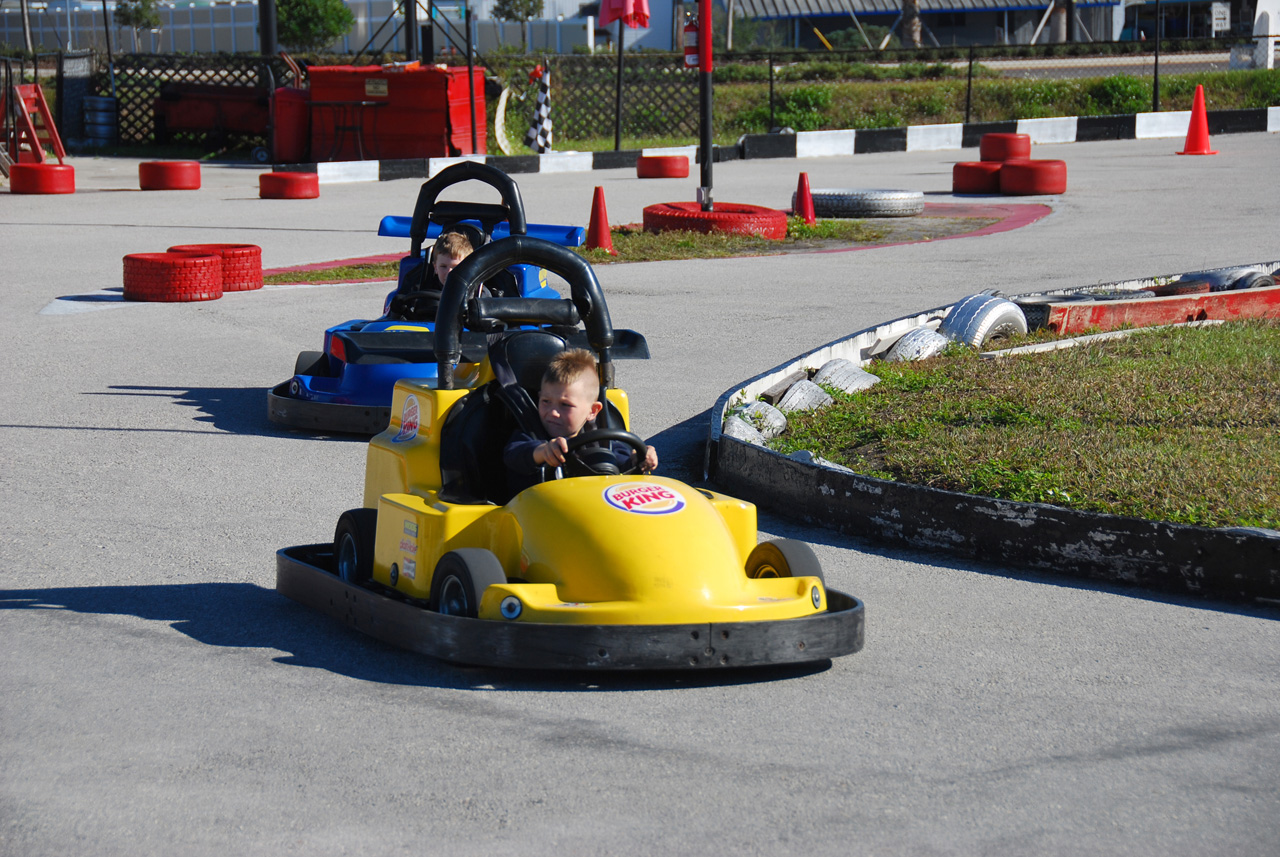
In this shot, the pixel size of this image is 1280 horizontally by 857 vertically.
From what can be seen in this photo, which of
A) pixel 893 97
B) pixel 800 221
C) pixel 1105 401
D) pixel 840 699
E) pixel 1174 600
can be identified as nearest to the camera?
pixel 840 699

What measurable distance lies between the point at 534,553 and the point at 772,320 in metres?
6.28

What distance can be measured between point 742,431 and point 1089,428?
1.38m

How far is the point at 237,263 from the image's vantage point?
10.8 meters

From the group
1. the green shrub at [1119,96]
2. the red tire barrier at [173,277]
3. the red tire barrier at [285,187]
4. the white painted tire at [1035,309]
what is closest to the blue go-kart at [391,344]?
the white painted tire at [1035,309]

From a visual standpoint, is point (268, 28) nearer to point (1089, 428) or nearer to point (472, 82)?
point (472, 82)

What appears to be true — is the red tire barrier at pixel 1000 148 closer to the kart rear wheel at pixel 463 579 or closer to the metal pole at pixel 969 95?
the metal pole at pixel 969 95

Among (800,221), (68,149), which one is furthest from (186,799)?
(68,149)

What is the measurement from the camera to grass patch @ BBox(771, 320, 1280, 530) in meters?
4.95

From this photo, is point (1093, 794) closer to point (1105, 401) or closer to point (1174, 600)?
point (1174, 600)

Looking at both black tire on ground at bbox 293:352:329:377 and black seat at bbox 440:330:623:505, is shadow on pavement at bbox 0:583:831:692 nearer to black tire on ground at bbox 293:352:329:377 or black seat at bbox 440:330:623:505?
black seat at bbox 440:330:623:505

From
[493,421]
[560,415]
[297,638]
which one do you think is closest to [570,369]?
[560,415]

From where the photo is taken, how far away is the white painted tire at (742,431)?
598cm

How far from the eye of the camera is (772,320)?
9836mm

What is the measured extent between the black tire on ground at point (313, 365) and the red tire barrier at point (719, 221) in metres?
7.21
